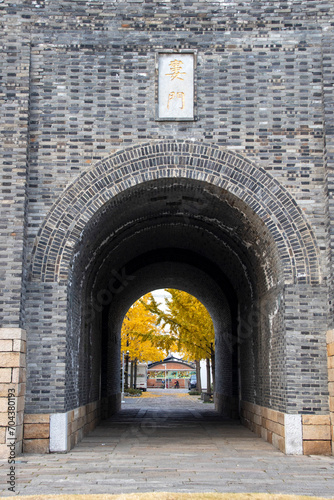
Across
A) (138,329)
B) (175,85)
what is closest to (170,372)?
(138,329)

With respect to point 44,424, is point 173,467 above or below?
below

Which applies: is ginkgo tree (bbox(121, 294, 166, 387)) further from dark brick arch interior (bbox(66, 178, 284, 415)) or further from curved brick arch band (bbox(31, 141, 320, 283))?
curved brick arch band (bbox(31, 141, 320, 283))

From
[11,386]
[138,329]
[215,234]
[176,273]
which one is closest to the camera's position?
[11,386]

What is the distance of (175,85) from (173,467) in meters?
6.32

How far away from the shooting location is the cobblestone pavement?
6.51 metres

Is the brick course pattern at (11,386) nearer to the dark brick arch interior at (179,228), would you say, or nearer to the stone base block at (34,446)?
the stone base block at (34,446)

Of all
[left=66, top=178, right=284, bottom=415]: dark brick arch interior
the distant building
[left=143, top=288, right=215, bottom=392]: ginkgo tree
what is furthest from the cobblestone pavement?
the distant building

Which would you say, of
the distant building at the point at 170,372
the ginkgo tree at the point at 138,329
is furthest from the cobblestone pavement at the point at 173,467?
the distant building at the point at 170,372

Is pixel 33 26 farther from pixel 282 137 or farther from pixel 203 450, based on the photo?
pixel 203 450

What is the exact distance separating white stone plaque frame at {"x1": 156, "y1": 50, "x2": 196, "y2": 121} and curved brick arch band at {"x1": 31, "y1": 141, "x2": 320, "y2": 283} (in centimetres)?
56

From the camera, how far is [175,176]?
384 inches

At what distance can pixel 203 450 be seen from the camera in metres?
9.36

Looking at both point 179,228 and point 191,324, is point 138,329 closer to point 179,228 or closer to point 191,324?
point 191,324

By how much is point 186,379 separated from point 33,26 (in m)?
39.6
